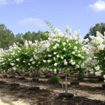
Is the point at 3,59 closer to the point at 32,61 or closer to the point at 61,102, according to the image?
the point at 32,61

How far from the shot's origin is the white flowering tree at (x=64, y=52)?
28.4ft

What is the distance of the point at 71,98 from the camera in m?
9.19

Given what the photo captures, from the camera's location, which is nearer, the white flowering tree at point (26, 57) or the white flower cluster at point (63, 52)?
the white flower cluster at point (63, 52)

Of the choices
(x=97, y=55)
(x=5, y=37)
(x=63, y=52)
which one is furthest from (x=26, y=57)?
(x=5, y=37)

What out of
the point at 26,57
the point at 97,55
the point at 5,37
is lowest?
the point at 97,55

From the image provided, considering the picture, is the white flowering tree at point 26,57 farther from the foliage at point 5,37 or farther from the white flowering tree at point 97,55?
the foliage at point 5,37

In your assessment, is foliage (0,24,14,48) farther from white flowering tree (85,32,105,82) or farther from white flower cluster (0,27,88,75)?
white flowering tree (85,32,105,82)

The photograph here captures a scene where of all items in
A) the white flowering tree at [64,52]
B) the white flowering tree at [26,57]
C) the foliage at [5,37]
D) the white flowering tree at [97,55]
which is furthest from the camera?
the foliage at [5,37]

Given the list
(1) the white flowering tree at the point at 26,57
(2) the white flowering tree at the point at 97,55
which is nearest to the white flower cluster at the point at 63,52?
(2) the white flowering tree at the point at 97,55

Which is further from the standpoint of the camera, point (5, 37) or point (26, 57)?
point (5, 37)

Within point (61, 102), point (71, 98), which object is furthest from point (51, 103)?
point (71, 98)

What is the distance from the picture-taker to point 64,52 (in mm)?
8758

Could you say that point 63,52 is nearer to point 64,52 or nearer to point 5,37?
point 64,52

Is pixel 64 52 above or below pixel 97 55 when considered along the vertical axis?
above
